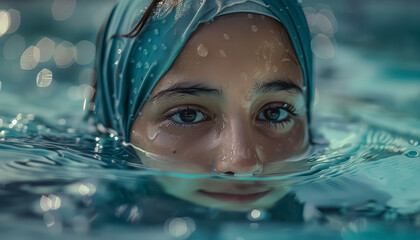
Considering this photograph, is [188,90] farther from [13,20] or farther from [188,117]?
[13,20]

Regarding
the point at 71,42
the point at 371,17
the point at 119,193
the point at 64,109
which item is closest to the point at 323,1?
the point at 371,17

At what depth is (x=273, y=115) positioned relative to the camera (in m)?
1.91

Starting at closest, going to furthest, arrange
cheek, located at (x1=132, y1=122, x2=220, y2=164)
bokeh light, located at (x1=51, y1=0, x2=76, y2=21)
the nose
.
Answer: the nose < cheek, located at (x1=132, y1=122, x2=220, y2=164) < bokeh light, located at (x1=51, y1=0, x2=76, y2=21)

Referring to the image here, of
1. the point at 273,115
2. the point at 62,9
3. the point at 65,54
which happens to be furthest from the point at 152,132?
the point at 62,9

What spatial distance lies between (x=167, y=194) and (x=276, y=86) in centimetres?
54

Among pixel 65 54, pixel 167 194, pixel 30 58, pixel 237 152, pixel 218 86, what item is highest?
pixel 65 54

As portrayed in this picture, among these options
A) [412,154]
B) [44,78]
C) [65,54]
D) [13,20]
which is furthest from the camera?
[13,20]

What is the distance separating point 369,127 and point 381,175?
939 mm

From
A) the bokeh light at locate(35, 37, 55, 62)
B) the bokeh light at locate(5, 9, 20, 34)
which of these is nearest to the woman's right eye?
the bokeh light at locate(35, 37, 55, 62)

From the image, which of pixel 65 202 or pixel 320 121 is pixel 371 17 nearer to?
pixel 320 121

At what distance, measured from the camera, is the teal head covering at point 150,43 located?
179 cm

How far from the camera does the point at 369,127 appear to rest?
2738mm

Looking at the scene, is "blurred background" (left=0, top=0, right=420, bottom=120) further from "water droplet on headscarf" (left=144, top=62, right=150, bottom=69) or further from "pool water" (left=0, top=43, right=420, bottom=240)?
"water droplet on headscarf" (left=144, top=62, right=150, bottom=69)

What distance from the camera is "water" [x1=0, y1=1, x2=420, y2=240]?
136cm
